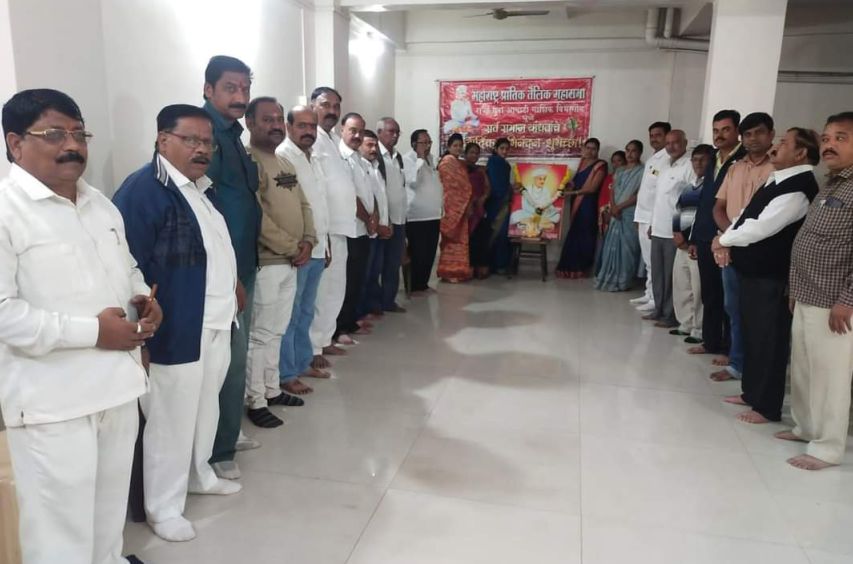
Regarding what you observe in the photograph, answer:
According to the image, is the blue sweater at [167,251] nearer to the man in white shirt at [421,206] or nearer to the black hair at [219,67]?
the black hair at [219,67]

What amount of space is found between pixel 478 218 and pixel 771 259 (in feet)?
12.4

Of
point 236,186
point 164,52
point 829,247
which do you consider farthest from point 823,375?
point 164,52

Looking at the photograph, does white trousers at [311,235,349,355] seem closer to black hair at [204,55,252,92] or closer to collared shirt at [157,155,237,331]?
black hair at [204,55,252,92]

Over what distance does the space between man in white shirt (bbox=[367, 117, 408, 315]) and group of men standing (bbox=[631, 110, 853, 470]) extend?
2.07 metres

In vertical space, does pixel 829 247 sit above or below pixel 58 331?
above

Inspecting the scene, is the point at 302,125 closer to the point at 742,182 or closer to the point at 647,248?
the point at 742,182

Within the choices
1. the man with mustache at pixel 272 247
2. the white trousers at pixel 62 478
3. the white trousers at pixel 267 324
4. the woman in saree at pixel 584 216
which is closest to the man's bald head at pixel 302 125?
the man with mustache at pixel 272 247

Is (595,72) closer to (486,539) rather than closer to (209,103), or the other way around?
(209,103)

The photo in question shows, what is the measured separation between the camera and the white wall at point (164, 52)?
2.63 meters

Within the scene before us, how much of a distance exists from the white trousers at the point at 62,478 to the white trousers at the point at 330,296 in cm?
202

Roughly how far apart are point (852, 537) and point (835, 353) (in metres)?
0.74

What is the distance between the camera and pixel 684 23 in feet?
19.9

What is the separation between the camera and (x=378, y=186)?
4.41 m

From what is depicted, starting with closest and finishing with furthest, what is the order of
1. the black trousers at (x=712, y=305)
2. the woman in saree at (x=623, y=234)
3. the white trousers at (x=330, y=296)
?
the white trousers at (x=330, y=296) < the black trousers at (x=712, y=305) < the woman in saree at (x=623, y=234)
